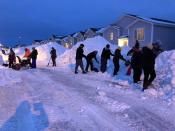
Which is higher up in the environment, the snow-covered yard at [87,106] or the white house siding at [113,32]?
the white house siding at [113,32]

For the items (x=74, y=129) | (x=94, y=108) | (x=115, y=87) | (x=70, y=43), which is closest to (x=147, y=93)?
(x=115, y=87)

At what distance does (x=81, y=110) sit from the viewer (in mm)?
8641

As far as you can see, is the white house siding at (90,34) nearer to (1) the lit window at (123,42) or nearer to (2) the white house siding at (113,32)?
(2) the white house siding at (113,32)

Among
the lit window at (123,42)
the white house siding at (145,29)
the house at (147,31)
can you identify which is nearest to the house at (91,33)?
the lit window at (123,42)

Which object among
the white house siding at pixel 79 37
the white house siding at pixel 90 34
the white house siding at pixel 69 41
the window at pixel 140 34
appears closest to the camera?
the window at pixel 140 34

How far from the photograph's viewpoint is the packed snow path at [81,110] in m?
7.33

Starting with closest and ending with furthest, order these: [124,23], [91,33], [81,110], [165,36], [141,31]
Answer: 1. [81,110]
2. [165,36]
3. [141,31]
4. [124,23]
5. [91,33]

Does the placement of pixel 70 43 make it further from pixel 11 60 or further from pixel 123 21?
→ pixel 11 60

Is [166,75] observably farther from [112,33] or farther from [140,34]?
[112,33]

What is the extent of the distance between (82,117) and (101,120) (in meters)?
0.55

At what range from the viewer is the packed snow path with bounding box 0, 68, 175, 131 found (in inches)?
289

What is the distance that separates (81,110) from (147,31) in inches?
1238

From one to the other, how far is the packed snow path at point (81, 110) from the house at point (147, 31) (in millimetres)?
27072

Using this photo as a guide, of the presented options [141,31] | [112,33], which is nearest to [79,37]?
[112,33]
